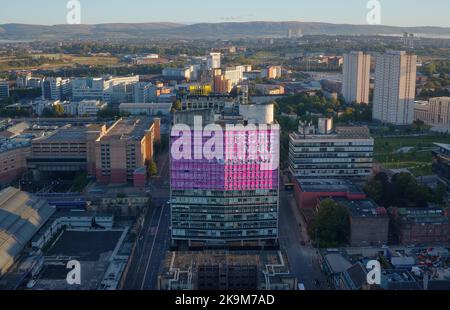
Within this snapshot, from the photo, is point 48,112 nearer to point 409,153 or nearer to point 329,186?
point 409,153

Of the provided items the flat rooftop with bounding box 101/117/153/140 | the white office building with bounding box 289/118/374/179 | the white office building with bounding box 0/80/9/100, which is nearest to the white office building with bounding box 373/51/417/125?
the white office building with bounding box 289/118/374/179

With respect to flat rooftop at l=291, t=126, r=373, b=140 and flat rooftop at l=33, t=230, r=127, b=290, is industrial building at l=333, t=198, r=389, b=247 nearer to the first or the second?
flat rooftop at l=291, t=126, r=373, b=140

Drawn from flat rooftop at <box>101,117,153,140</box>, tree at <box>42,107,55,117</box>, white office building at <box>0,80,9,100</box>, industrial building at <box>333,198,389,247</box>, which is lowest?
industrial building at <box>333,198,389,247</box>

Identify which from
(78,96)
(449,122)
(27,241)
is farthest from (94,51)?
(27,241)

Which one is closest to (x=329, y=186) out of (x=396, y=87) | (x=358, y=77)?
(x=396, y=87)

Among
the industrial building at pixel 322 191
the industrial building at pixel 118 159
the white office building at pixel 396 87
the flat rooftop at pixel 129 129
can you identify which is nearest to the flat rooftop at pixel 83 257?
the industrial building at pixel 118 159

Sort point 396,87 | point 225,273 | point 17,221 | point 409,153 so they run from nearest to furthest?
point 225,273
point 17,221
point 409,153
point 396,87

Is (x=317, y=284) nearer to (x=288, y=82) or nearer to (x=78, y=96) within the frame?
(x=78, y=96)
